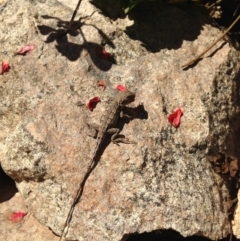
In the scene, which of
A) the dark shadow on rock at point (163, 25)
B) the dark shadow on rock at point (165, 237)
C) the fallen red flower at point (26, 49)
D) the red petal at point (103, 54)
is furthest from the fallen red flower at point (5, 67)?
the dark shadow on rock at point (165, 237)

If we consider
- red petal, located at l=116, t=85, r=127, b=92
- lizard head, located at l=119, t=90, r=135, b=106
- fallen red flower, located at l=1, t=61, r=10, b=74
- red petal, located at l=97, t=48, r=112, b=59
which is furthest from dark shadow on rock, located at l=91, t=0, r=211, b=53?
fallen red flower, located at l=1, t=61, r=10, b=74

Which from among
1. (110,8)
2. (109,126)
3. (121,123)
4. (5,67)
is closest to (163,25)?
(110,8)

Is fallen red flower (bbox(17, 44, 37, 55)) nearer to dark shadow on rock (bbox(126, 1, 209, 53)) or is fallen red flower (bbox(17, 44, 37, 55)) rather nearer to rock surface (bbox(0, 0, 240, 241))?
rock surface (bbox(0, 0, 240, 241))

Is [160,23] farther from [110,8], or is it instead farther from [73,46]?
[73,46]

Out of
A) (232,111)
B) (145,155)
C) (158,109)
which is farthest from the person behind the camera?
(232,111)

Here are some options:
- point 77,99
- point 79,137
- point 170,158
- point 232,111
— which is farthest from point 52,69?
point 232,111

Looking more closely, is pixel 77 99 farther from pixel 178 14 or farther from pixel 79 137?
pixel 178 14

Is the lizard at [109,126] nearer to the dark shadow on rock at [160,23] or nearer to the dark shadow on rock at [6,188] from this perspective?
the dark shadow on rock at [160,23]
